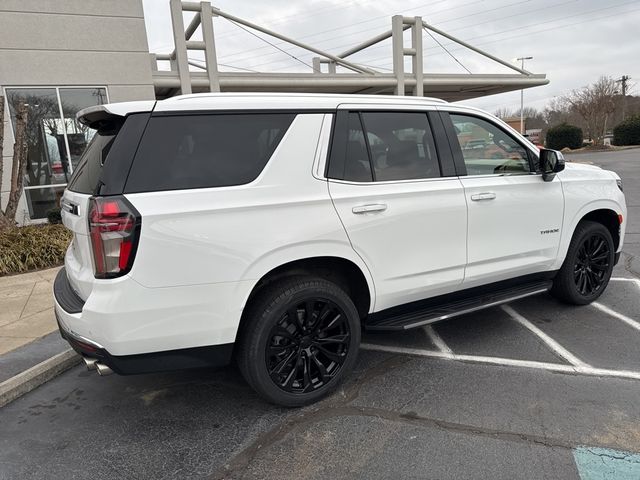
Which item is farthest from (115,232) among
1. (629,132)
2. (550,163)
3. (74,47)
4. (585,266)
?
Answer: (629,132)

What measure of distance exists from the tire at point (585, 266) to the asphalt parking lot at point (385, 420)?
535 mm

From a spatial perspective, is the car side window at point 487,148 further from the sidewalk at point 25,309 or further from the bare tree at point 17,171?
the bare tree at point 17,171

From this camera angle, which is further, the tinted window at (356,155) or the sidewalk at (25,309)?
the sidewalk at (25,309)

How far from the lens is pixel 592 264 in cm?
474

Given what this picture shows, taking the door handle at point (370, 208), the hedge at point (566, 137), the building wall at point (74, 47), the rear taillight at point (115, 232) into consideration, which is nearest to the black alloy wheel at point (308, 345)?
the door handle at point (370, 208)

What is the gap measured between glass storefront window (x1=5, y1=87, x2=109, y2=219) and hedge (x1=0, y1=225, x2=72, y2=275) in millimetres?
3268

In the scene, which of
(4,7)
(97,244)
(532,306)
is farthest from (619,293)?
(4,7)

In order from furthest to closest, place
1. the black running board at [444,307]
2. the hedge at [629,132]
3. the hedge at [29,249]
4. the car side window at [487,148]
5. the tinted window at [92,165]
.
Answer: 1. the hedge at [629,132]
2. the hedge at [29,249]
3. the car side window at [487,148]
4. the black running board at [444,307]
5. the tinted window at [92,165]

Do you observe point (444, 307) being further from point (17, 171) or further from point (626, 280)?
point (17, 171)

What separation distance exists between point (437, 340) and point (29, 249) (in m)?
6.22

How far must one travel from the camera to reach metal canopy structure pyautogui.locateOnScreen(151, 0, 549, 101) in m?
14.8

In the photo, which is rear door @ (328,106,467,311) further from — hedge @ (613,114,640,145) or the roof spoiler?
hedge @ (613,114,640,145)

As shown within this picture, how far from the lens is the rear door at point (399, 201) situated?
3.16 meters

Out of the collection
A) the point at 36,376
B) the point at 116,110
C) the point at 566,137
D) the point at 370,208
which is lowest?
the point at 36,376
